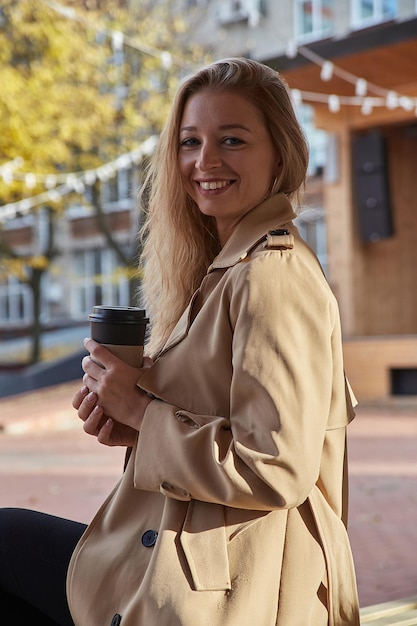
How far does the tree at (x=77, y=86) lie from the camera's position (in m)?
14.2

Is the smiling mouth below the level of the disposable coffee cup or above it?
above

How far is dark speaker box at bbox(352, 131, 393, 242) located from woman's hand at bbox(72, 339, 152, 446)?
13872 millimetres

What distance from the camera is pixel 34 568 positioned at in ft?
5.61

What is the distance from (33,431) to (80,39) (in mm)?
7450

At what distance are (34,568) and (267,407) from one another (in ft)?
2.13

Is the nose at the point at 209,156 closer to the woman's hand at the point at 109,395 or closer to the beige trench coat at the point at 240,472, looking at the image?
the beige trench coat at the point at 240,472

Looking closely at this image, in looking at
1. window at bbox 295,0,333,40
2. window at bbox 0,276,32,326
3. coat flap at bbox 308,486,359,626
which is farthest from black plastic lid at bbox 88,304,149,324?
window at bbox 0,276,32,326

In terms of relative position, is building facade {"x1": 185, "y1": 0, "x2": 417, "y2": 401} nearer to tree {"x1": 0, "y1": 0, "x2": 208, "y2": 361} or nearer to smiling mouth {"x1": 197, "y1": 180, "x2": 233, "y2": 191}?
tree {"x1": 0, "y1": 0, "x2": 208, "y2": 361}

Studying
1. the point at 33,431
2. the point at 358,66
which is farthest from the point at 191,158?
the point at 358,66

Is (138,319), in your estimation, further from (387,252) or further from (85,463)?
(387,252)

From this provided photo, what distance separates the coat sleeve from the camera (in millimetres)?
1326

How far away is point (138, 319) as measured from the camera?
1566 mm

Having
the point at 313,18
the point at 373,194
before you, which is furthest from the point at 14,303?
the point at 373,194

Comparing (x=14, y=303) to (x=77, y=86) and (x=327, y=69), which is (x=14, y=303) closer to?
(x=77, y=86)
